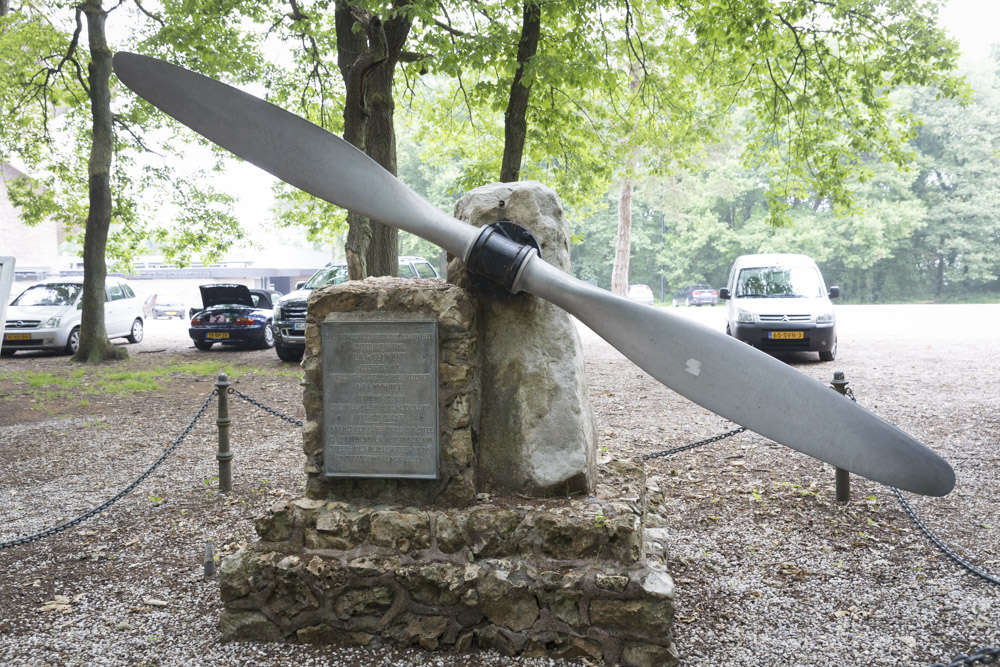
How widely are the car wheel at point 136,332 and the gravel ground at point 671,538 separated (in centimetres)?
909

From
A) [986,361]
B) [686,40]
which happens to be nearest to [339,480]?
[686,40]

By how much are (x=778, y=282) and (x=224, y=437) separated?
34.9 ft

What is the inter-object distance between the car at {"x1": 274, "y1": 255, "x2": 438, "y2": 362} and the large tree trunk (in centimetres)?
168

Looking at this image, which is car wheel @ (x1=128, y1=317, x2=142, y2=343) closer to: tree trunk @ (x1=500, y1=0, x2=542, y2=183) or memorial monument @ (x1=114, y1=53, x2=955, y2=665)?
Result: tree trunk @ (x1=500, y1=0, x2=542, y2=183)

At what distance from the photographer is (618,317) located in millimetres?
2689

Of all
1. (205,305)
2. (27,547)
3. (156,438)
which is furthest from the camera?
(205,305)

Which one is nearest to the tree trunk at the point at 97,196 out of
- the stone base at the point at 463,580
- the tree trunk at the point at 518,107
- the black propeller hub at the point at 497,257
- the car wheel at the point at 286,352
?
the car wheel at the point at 286,352

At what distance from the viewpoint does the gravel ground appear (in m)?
3.10

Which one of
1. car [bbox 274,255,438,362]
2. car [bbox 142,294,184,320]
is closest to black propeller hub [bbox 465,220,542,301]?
car [bbox 274,255,438,362]

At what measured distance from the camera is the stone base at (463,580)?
2939mm

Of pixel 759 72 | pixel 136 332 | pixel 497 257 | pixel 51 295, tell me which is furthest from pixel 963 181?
pixel 497 257

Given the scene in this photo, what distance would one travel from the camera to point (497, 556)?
3104 mm

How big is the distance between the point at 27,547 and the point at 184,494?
3.74 feet

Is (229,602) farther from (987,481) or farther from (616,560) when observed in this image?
(987,481)
